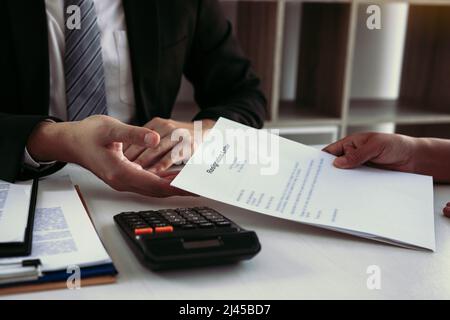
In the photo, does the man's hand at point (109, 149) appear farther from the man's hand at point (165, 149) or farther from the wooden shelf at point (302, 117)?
the wooden shelf at point (302, 117)

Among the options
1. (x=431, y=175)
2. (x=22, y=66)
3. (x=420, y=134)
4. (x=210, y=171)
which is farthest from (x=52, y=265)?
(x=420, y=134)

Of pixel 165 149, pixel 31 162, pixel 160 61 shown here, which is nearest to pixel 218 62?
pixel 160 61

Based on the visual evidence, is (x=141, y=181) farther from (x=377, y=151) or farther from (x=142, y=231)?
(x=377, y=151)

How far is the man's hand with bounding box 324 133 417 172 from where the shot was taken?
0.75 meters

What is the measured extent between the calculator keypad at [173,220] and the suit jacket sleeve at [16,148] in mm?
210

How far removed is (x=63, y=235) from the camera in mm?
517

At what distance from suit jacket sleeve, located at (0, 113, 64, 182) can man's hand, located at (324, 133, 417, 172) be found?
1.33ft

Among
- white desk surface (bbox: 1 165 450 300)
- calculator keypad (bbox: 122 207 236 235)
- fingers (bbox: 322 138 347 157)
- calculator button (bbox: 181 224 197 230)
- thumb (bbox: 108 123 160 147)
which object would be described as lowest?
white desk surface (bbox: 1 165 450 300)

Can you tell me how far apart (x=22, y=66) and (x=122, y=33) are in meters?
0.22

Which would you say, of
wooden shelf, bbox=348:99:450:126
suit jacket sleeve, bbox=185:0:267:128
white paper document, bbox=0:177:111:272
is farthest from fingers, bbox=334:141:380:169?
wooden shelf, bbox=348:99:450:126

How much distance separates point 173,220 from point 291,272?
0.13 m

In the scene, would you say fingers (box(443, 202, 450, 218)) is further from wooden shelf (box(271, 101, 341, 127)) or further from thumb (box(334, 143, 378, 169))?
wooden shelf (box(271, 101, 341, 127))
